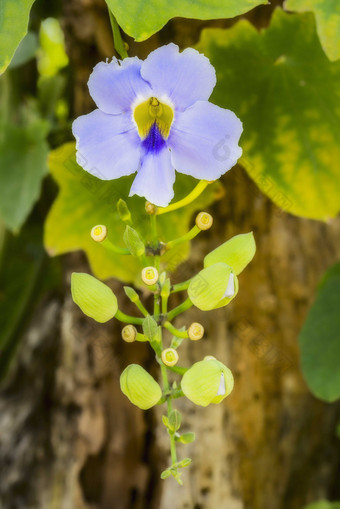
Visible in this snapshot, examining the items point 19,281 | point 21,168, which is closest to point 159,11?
point 21,168

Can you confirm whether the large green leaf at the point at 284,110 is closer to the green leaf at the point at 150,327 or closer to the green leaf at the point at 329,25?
the green leaf at the point at 329,25

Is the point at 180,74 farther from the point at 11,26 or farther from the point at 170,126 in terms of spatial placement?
the point at 11,26

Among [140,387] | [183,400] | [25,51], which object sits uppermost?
[25,51]

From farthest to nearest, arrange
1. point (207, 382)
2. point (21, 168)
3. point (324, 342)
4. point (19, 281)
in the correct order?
point (19, 281) < point (21, 168) < point (324, 342) < point (207, 382)

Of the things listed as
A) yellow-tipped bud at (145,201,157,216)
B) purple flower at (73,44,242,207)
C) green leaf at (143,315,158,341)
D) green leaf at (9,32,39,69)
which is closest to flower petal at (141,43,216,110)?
purple flower at (73,44,242,207)

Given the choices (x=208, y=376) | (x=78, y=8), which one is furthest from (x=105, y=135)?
(x=78, y=8)

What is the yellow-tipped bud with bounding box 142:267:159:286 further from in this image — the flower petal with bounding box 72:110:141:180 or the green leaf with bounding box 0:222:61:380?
the green leaf with bounding box 0:222:61:380

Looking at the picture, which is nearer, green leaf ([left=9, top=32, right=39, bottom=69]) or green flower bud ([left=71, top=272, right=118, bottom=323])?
green flower bud ([left=71, top=272, right=118, bottom=323])
